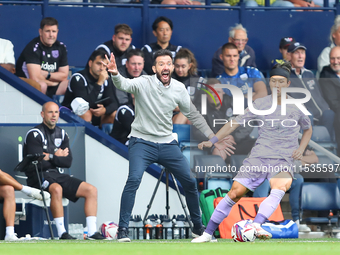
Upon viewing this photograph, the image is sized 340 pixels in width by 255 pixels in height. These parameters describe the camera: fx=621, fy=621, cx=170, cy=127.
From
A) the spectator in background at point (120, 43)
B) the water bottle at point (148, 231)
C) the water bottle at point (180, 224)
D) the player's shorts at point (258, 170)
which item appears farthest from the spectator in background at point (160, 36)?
the player's shorts at point (258, 170)

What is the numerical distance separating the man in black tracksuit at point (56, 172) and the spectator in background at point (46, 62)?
4.60 ft

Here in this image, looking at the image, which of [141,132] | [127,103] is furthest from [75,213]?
[141,132]

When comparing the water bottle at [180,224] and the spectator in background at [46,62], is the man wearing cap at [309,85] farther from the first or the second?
the spectator in background at [46,62]

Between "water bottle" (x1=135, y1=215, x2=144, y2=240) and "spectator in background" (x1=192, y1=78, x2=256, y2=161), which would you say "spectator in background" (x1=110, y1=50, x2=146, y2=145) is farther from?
"water bottle" (x1=135, y1=215, x2=144, y2=240)

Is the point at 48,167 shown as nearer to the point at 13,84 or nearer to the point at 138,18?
the point at 13,84

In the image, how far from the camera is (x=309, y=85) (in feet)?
32.5

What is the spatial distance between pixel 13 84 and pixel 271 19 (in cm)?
497

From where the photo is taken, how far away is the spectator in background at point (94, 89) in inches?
348

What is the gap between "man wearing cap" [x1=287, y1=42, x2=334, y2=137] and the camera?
30.8 feet

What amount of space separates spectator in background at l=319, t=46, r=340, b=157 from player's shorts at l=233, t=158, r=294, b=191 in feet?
13.0

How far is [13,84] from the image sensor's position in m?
8.76

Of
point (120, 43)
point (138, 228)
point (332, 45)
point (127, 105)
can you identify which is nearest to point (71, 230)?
point (138, 228)

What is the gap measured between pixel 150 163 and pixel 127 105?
95.9 inches

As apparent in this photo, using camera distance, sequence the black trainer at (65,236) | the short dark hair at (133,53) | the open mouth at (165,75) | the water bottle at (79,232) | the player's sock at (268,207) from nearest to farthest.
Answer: the player's sock at (268,207) → the open mouth at (165,75) → the black trainer at (65,236) → the water bottle at (79,232) → the short dark hair at (133,53)
